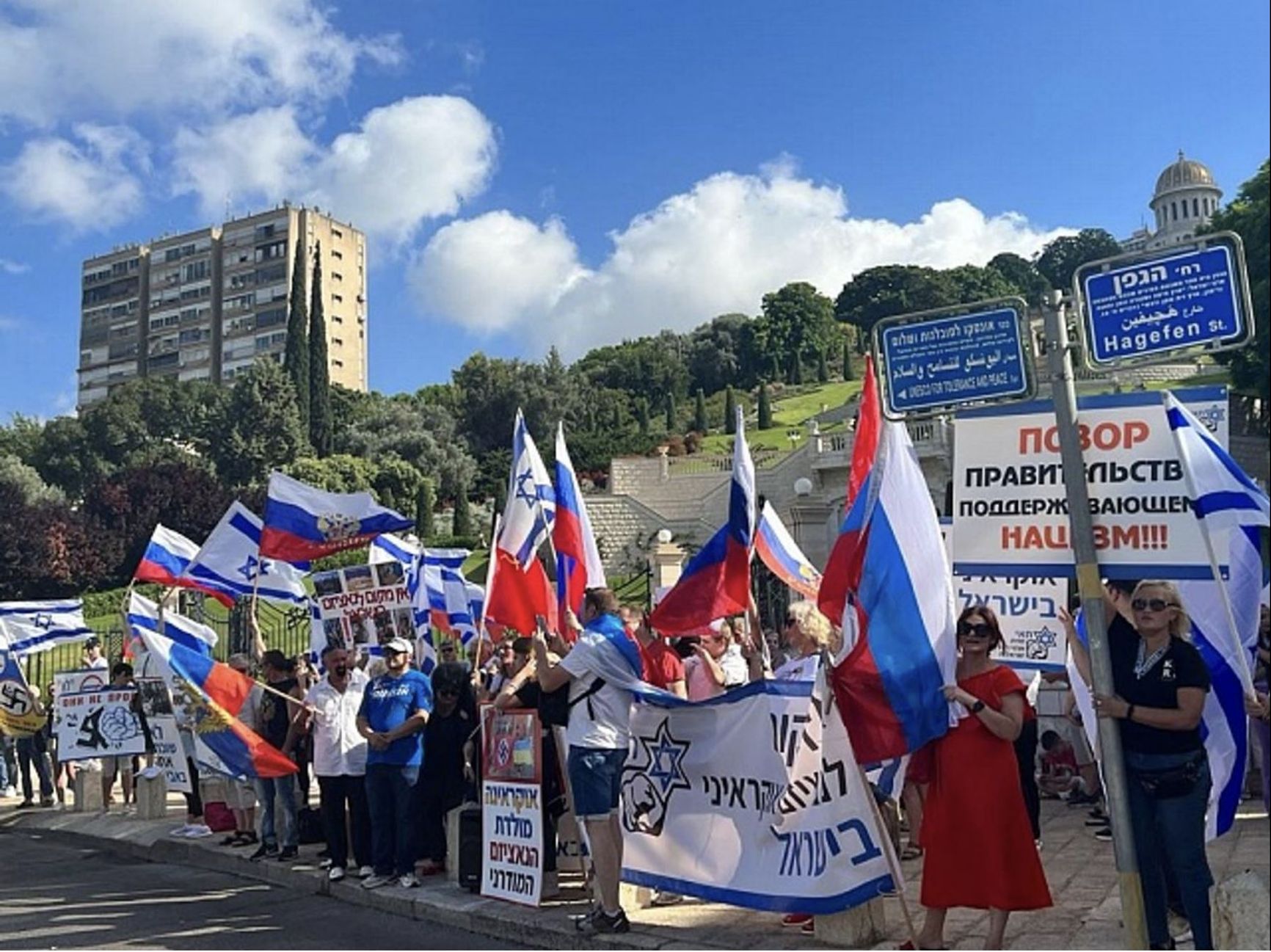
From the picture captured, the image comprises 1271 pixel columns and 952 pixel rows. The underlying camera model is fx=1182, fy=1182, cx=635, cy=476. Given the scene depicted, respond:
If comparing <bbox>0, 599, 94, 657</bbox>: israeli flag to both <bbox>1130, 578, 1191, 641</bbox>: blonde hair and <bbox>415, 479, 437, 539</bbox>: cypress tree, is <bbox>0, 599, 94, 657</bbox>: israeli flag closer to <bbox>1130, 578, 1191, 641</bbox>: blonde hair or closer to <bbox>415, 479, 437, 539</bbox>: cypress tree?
<bbox>1130, 578, 1191, 641</bbox>: blonde hair

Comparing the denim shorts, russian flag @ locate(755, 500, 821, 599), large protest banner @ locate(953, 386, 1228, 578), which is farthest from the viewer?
russian flag @ locate(755, 500, 821, 599)

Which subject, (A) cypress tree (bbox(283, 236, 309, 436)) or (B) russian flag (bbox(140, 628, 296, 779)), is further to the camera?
(A) cypress tree (bbox(283, 236, 309, 436))

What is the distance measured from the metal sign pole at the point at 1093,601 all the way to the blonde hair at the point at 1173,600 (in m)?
0.22

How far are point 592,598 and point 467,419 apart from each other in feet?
205

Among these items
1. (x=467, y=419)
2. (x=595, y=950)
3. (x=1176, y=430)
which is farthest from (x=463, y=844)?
(x=467, y=419)

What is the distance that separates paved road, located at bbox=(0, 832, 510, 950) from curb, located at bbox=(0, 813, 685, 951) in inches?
3.3

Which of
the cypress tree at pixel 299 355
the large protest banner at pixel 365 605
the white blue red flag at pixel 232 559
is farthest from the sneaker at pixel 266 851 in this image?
the cypress tree at pixel 299 355

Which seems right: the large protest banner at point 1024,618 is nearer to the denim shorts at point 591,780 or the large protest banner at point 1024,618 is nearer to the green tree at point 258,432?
the denim shorts at point 591,780

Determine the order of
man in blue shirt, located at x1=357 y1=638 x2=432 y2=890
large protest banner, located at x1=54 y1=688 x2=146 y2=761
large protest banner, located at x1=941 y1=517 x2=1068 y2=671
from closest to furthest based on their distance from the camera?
large protest banner, located at x1=941 y1=517 x2=1068 y2=671
man in blue shirt, located at x1=357 y1=638 x2=432 y2=890
large protest banner, located at x1=54 y1=688 x2=146 y2=761

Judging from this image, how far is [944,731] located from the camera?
5734 mm

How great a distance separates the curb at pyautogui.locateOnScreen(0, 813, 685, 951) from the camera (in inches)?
269

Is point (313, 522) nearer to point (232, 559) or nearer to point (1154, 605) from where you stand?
point (232, 559)

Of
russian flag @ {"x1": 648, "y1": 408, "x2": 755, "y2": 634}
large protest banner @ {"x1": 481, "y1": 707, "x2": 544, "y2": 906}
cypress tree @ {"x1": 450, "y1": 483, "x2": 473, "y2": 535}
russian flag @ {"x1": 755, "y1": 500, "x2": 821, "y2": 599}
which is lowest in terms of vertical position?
large protest banner @ {"x1": 481, "y1": 707, "x2": 544, "y2": 906}

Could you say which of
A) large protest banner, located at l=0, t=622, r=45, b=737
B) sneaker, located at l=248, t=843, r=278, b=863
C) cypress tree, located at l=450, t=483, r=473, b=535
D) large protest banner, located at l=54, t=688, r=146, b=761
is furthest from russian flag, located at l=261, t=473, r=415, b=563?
cypress tree, located at l=450, t=483, r=473, b=535
